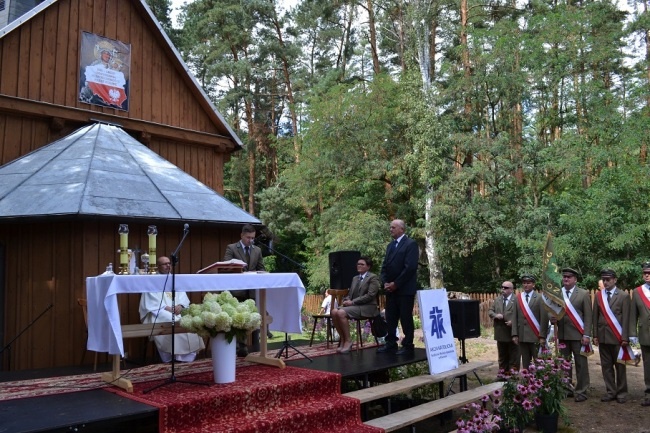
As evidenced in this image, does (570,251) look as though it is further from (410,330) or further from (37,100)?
(37,100)

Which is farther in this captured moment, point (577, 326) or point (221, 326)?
point (577, 326)

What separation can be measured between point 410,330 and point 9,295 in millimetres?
5984

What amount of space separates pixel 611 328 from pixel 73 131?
9634 mm

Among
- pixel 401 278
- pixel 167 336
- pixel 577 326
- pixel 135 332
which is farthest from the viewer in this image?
pixel 577 326

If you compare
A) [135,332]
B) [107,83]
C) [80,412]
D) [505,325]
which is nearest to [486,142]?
[505,325]

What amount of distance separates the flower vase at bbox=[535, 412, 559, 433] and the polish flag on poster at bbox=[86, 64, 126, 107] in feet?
29.4

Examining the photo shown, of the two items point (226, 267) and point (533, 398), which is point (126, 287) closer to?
point (226, 267)

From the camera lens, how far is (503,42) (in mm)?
21078

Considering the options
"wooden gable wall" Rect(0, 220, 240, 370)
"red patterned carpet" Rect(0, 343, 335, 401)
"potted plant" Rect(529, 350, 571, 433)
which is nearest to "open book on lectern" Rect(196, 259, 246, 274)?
"red patterned carpet" Rect(0, 343, 335, 401)

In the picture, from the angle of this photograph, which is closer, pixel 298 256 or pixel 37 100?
pixel 37 100

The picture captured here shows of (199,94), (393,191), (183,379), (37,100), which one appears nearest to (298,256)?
(393,191)

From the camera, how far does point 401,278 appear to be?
24.8ft

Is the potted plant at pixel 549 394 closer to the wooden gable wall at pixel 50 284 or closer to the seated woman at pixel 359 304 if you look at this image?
the seated woman at pixel 359 304

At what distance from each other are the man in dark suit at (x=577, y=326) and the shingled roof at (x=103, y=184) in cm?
545
